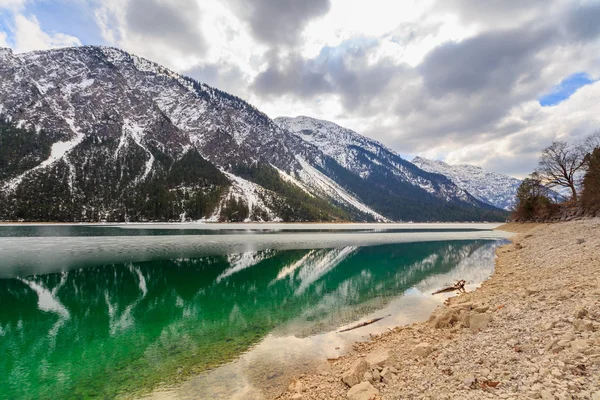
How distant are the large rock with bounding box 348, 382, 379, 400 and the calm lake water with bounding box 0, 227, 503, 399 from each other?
4169 mm

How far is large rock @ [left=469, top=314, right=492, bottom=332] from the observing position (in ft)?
41.2

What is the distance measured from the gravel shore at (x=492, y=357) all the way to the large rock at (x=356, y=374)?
0.03 meters

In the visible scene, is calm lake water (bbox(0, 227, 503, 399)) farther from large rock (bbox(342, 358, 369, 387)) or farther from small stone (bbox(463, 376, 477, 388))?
small stone (bbox(463, 376, 477, 388))

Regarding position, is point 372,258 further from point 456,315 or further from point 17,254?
point 17,254

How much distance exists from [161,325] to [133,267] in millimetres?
23519

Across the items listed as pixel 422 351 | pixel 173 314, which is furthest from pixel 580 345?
pixel 173 314

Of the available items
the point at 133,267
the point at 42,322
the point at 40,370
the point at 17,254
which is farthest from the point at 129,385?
the point at 17,254

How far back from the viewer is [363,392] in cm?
932

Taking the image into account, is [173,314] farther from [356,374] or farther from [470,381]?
[470,381]

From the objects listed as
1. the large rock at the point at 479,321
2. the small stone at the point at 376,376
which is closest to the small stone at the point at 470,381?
the small stone at the point at 376,376

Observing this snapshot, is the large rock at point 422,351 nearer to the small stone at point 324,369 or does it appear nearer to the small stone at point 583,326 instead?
the small stone at point 324,369

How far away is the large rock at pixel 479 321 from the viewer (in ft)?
41.2

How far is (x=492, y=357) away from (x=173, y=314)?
2035cm

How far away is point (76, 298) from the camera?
25359 millimetres
